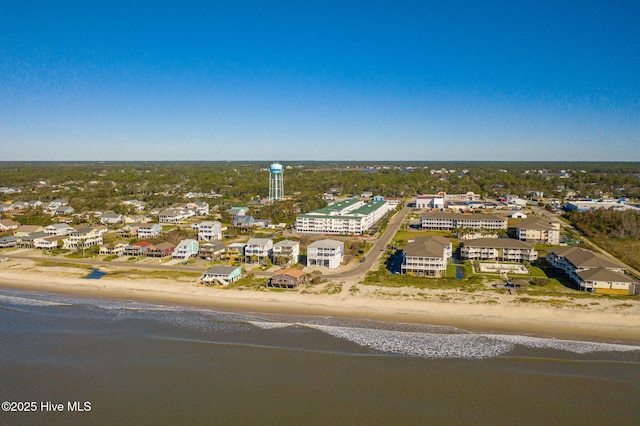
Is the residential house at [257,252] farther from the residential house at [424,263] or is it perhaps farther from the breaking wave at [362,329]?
the residential house at [424,263]

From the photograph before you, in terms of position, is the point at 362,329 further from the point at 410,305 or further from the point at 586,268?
the point at 586,268

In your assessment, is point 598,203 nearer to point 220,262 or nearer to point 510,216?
point 510,216

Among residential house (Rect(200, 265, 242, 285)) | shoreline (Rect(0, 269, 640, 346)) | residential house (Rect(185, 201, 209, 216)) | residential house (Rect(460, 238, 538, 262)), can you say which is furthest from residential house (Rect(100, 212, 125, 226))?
residential house (Rect(460, 238, 538, 262))

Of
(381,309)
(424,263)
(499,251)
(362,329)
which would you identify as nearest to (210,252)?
(424,263)

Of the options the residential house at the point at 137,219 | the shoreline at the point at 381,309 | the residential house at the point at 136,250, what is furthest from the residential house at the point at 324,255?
the residential house at the point at 137,219

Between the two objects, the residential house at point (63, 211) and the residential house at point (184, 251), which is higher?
the residential house at point (63, 211)

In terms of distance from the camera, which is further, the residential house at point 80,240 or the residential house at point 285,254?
the residential house at point 80,240

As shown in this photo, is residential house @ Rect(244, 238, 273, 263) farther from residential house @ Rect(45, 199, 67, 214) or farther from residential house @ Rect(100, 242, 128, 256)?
residential house @ Rect(45, 199, 67, 214)
